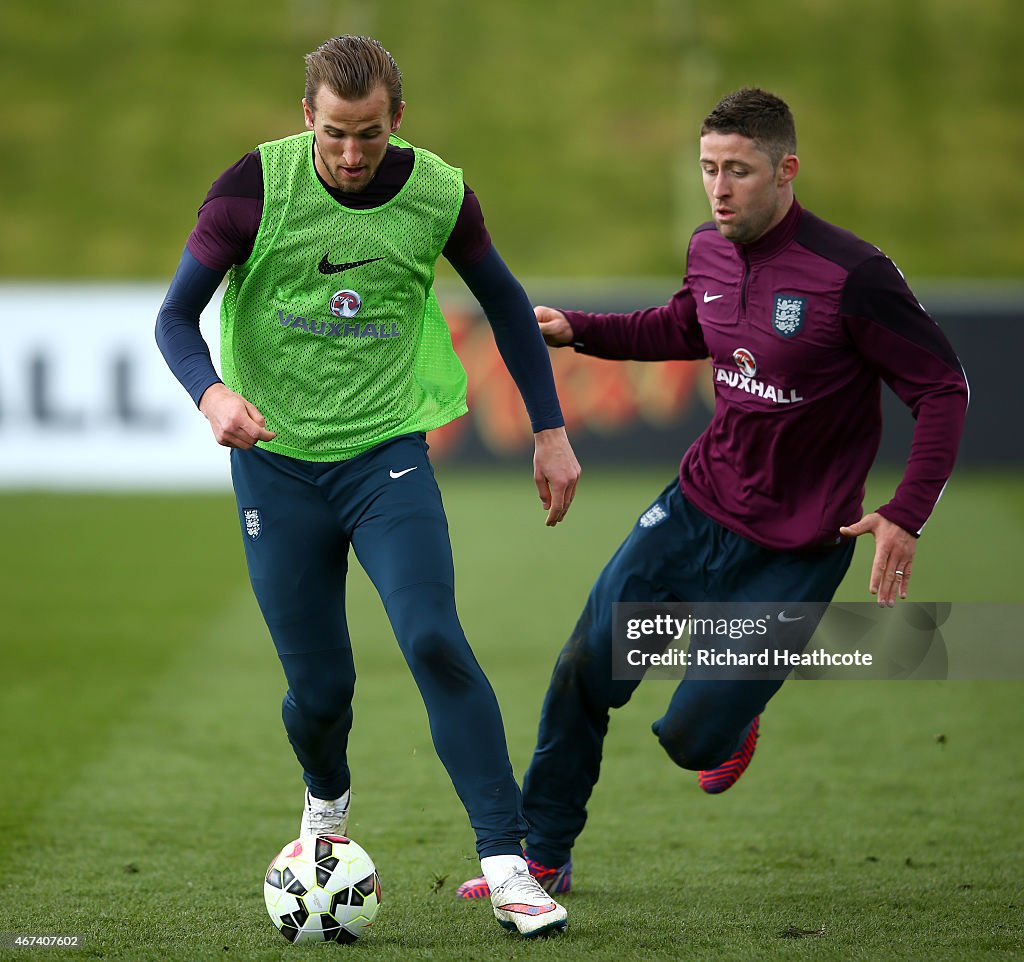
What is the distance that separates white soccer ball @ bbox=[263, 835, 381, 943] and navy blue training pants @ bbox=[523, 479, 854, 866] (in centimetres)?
74

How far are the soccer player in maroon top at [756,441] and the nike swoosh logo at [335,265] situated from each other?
1.02 metres

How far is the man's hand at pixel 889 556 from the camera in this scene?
4188mm

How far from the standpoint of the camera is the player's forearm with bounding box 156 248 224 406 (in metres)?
4.07

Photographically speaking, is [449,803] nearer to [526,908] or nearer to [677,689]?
[677,689]

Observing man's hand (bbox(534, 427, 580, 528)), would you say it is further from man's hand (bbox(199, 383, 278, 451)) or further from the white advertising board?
the white advertising board

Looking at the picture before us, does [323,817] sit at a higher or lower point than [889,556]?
lower

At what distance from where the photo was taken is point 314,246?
4.18m

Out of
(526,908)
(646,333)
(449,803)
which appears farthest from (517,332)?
(449,803)

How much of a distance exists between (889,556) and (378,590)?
4.59ft

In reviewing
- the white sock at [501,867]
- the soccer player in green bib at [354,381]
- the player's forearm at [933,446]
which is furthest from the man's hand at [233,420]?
the player's forearm at [933,446]

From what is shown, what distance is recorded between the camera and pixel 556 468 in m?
4.47

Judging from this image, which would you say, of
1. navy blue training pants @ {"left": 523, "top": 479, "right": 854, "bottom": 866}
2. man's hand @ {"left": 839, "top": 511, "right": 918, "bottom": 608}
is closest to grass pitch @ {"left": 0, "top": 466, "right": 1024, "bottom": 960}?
navy blue training pants @ {"left": 523, "top": 479, "right": 854, "bottom": 866}

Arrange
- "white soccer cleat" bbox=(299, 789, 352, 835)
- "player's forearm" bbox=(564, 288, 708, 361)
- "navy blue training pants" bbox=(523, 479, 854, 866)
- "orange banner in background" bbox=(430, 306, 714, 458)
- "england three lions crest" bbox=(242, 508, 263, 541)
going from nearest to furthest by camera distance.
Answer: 1. "england three lions crest" bbox=(242, 508, 263, 541)
2. "navy blue training pants" bbox=(523, 479, 854, 866)
3. "white soccer cleat" bbox=(299, 789, 352, 835)
4. "player's forearm" bbox=(564, 288, 708, 361)
5. "orange banner in background" bbox=(430, 306, 714, 458)

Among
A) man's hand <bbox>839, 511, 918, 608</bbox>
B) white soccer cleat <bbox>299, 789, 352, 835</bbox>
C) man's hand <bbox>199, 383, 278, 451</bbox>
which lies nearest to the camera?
man's hand <bbox>199, 383, 278, 451</bbox>
